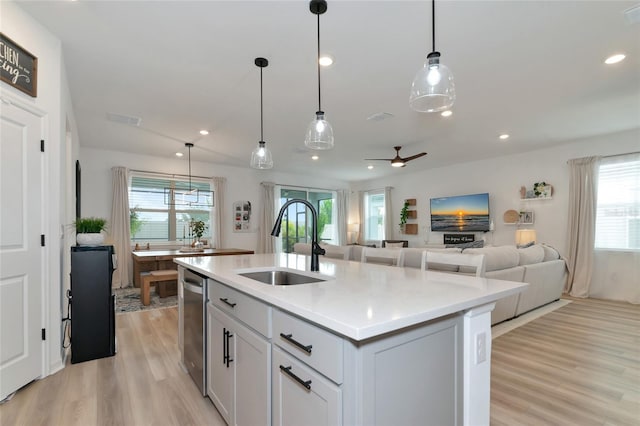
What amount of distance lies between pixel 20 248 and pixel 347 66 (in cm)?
295

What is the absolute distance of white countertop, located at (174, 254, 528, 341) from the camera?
0.94 m

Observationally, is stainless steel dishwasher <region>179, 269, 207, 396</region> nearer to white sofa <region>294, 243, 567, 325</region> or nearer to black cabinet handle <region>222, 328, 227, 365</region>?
black cabinet handle <region>222, 328, 227, 365</region>

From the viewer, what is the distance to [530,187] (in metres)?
5.98

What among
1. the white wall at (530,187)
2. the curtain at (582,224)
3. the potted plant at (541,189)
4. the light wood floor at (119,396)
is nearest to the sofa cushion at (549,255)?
the curtain at (582,224)

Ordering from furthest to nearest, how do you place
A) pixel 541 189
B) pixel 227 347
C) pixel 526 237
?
1. pixel 541 189
2. pixel 526 237
3. pixel 227 347

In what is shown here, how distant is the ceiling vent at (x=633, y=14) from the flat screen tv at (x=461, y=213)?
457 centimetres

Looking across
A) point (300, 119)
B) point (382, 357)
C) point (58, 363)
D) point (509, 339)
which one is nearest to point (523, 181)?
point (509, 339)

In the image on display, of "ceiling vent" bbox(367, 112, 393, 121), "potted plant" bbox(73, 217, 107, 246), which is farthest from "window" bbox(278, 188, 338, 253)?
"potted plant" bbox(73, 217, 107, 246)

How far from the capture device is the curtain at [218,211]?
277 inches

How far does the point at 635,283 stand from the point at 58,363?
730cm

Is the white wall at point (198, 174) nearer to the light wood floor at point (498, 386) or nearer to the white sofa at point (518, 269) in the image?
the white sofa at point (518, 269)

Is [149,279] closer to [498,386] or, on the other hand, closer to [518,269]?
[498,386]

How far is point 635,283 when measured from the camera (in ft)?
15.6

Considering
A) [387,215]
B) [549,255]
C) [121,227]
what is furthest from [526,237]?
[121,227]
